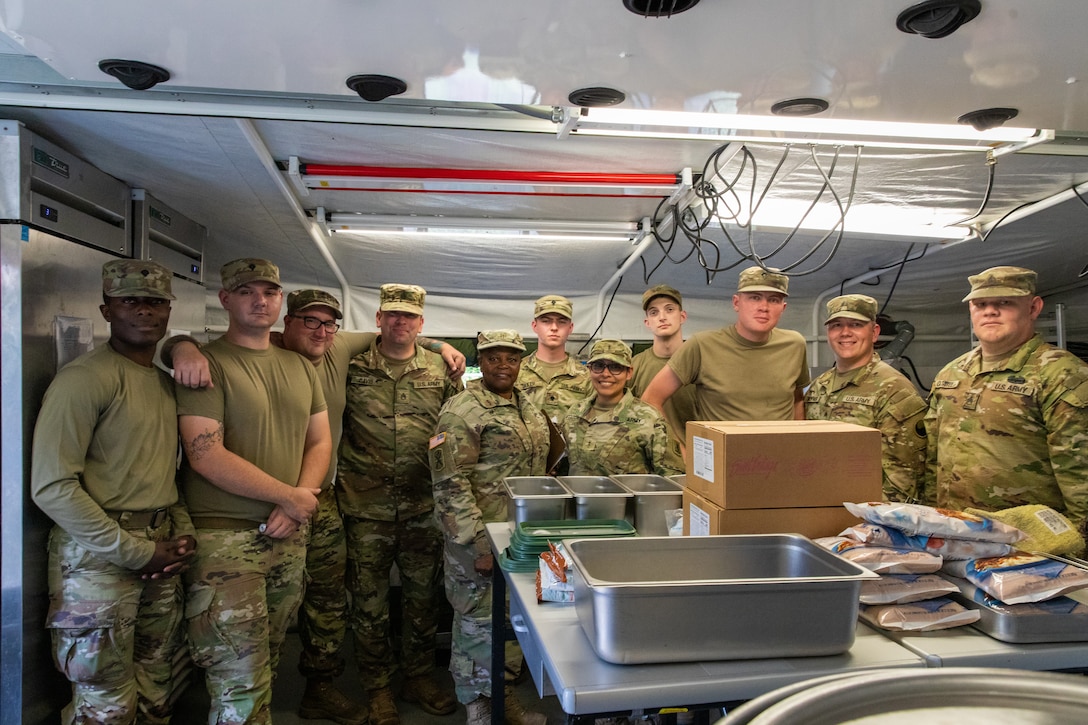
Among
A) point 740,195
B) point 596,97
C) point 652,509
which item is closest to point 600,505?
point 652,509

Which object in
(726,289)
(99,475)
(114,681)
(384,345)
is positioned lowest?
(114,681)

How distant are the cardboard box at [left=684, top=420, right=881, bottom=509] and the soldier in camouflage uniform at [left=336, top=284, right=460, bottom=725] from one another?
1.63 meters

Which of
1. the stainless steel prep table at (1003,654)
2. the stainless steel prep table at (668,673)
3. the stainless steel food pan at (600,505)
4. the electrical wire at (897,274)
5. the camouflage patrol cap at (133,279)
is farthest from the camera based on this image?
the electrical wire at (897,274)

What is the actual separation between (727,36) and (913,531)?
1.09 meters

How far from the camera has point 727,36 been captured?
1.21m

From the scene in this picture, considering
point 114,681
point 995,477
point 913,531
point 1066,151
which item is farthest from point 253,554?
point 1066,151

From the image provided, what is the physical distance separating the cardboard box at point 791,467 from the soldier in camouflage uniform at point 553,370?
179cm

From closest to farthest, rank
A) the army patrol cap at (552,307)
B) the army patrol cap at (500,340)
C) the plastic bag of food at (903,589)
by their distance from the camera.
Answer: the plastic bag of food at (903,589)
the army patrol cap at (500,340)
the army patrol cap at (552,307)

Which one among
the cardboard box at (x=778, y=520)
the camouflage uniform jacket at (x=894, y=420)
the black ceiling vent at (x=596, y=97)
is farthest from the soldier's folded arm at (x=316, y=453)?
the camouflage uniform jacket at (x=894, y=420)

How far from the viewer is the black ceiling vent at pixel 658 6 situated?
1.09m

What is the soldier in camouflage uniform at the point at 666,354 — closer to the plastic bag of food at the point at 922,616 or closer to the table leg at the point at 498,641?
the table leg at the point at 498,641

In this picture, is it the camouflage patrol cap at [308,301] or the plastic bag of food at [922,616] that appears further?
the camouflage patrol cap at [308,301]

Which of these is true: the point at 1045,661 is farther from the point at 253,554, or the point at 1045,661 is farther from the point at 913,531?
the point at 253,554

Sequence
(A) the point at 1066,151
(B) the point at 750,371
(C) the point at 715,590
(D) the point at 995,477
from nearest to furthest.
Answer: (C) the point at 715,590 → (A) the point at 1066,151 → (D) the point at 995,477 → (B) the point at 750,371
